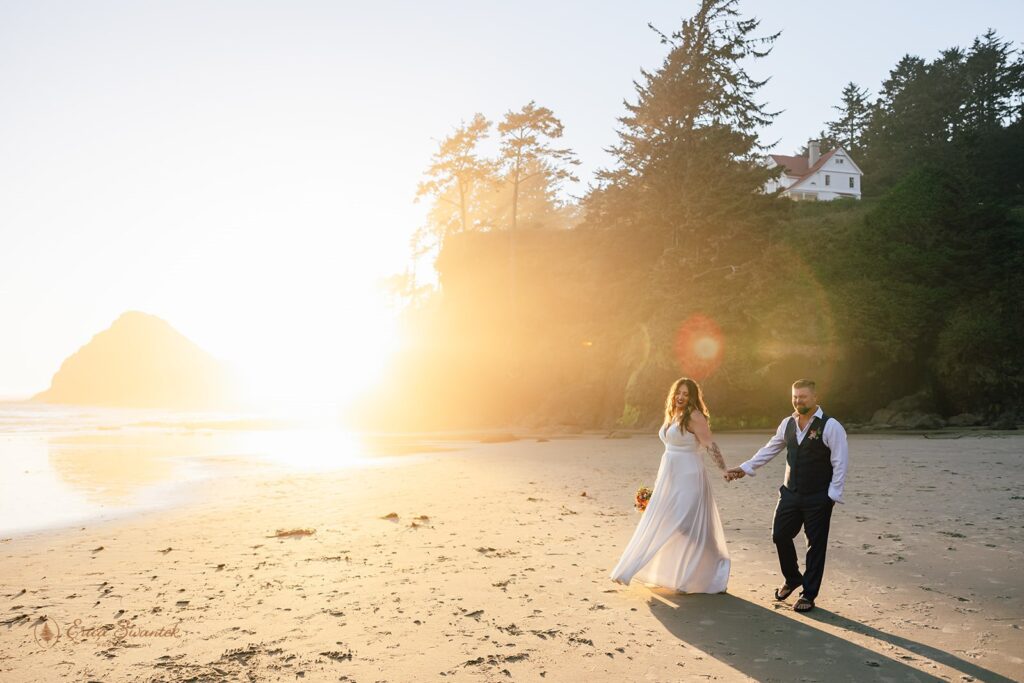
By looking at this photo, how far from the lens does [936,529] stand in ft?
32.2

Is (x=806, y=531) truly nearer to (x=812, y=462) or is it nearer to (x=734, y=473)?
(x=812, y=462)

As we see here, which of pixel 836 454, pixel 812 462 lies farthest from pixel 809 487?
pixel 836 454

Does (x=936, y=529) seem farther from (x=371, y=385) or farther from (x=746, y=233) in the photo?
(x=371, y=385)

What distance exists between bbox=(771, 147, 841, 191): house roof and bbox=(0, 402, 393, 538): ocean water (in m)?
54.2

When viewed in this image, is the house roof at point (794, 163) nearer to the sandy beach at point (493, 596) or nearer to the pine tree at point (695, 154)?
the pine tree at point (695, 154)

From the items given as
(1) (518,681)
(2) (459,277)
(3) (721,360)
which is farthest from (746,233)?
(1) (518,681)

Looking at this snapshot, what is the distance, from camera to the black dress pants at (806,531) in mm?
6715

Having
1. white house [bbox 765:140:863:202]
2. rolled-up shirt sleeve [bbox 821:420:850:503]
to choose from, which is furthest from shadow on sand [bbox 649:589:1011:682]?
white house [bbox 765:140:863:202]

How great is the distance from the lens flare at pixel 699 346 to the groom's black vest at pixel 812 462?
999 inches

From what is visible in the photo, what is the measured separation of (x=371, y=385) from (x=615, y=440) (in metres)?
33.4

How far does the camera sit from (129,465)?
2300 centimetres

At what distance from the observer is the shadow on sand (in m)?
5.02

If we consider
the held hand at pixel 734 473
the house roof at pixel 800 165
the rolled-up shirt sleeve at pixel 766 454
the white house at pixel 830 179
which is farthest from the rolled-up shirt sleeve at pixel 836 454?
the white house at pixel 830 179

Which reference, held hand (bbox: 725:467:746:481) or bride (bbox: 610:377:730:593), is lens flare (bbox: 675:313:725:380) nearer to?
held hand (bbox: 725:467:746:481)
